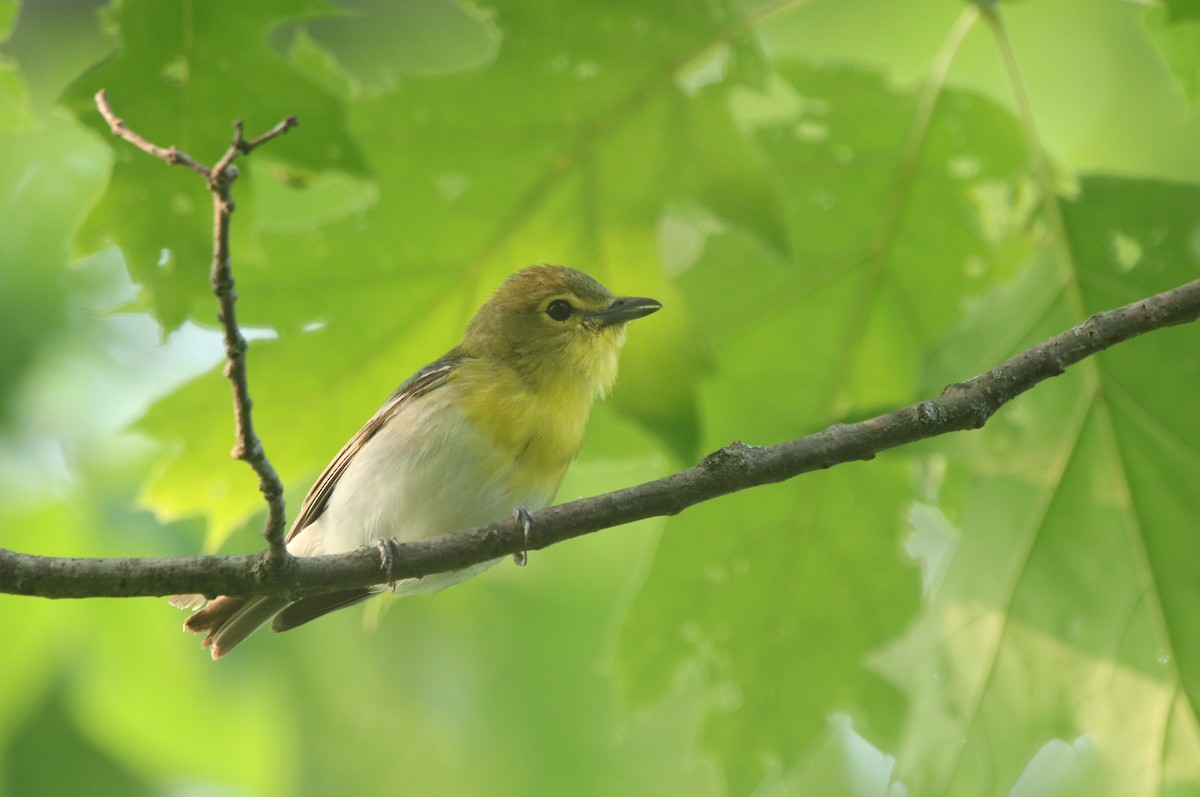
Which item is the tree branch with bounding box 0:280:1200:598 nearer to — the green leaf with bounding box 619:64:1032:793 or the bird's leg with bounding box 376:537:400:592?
the bird's leg with bounding box 376:537:400:592

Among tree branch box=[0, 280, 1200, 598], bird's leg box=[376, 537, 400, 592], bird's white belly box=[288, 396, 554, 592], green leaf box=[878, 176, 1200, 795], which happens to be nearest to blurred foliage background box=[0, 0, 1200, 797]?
green leaf box=[878, 176, 1200, 795]

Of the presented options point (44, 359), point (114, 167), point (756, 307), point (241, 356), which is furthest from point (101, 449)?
point (241, 356)

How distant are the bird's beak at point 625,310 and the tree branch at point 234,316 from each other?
189 cm

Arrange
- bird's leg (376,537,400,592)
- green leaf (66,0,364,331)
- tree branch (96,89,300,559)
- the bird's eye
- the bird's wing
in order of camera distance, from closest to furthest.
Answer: tree branch (96,89,300,559) → bird's leg (376,537,400,592) → green leaf (66,0,364,331) → the bird's wing → the bird's eye

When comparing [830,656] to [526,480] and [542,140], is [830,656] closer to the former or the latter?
[526,480]

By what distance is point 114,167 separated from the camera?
12.5ft

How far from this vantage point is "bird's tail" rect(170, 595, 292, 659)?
148 inches

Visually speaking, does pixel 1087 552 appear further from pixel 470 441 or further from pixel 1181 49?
pixel 470 441

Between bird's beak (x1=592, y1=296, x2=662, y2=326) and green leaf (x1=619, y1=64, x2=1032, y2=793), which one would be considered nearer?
bird's beak (x1=592, y1=296, x2=662, y2=326)

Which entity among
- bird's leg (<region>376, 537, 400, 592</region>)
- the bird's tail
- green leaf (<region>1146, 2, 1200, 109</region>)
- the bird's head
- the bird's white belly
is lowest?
the bird's tail

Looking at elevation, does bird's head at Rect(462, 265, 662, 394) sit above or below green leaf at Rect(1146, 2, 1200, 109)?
below

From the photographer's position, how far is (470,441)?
4.11 meters

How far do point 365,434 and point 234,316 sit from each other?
6.90 ft

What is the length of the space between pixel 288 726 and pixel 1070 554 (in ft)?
16.9
